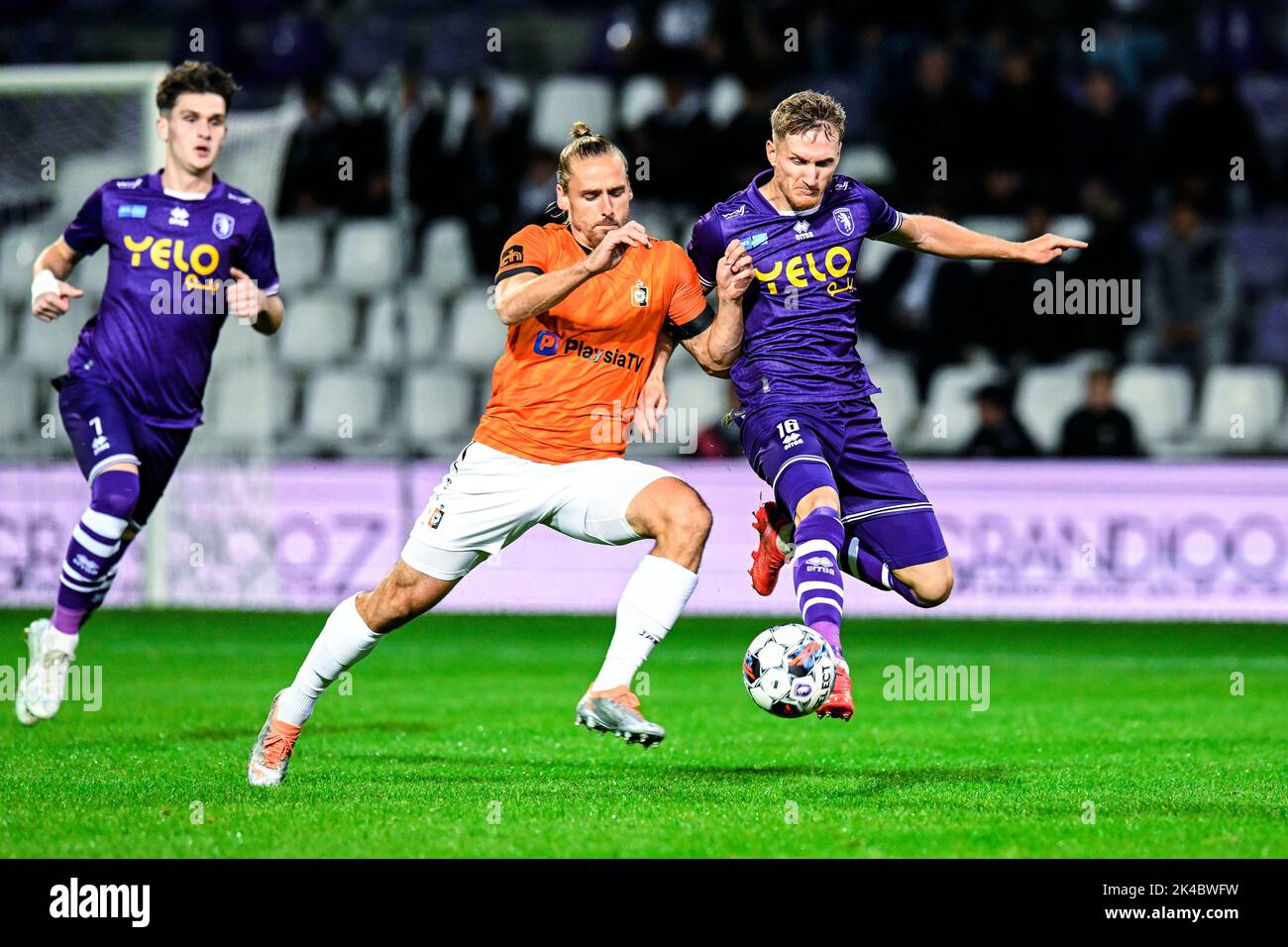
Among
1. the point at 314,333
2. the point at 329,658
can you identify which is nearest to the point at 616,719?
the point at 329,658

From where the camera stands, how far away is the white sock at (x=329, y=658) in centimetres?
667

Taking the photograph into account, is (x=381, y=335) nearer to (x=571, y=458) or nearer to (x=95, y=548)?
(x=95, y=548)

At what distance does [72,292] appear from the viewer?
793 centimetres

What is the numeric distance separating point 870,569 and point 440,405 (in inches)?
391

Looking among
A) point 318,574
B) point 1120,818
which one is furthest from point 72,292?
point 318,574

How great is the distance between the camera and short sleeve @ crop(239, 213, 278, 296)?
850 centimetres

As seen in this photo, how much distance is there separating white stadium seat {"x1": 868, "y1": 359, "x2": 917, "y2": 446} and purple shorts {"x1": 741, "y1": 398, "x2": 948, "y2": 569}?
801cm

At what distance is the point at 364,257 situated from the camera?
17984mm

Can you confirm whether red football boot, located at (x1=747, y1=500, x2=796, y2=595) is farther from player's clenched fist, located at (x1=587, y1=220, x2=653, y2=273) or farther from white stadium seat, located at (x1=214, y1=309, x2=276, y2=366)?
white stadium seat, located at (x1=214, y1=309, x2=276, y2=366)

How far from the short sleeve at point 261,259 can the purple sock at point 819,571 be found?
3098 millimetres
